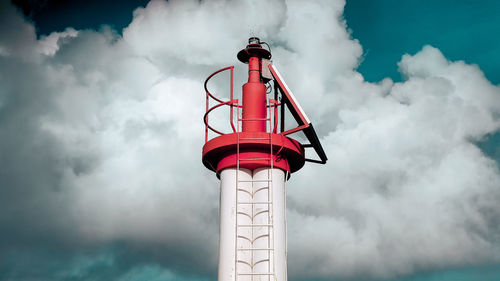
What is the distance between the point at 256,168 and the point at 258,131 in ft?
5.14

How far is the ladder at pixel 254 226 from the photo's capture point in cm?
1861

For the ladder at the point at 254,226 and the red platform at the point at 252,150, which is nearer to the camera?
the ladder at the point at 254,226

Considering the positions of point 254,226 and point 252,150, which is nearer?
point 254,226

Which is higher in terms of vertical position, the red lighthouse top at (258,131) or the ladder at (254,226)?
the red lighthouse top at (258,131)

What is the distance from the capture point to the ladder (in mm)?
18609

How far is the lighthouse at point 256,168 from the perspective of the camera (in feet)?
61.8

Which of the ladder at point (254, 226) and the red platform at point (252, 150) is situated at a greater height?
the red platform at point (252, 150)

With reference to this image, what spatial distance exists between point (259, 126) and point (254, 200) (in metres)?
3.07

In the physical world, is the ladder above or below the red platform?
below

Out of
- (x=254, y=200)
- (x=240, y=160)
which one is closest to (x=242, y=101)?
(x=240, y=160)

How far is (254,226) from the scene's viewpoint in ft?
63.0

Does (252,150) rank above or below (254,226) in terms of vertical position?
above

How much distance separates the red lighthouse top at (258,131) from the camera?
2012 cm

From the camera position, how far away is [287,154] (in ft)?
68.3
